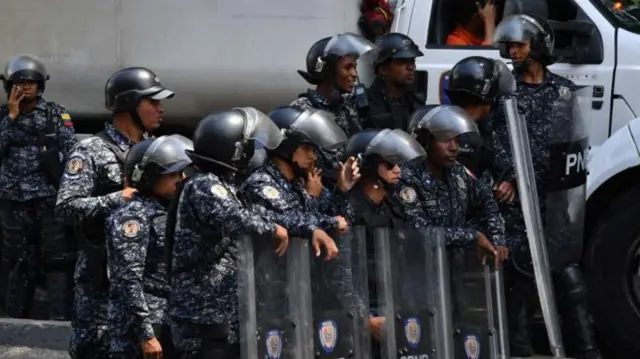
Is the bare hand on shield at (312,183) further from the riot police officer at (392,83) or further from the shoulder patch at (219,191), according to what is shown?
the riot police officer at (392,83)

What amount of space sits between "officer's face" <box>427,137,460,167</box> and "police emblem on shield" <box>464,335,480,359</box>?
93 centimetres

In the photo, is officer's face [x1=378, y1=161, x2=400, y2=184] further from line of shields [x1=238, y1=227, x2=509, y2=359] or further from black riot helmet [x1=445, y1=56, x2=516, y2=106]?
black riot helmet [x1=445, y1=56, x2=516, y2=106]

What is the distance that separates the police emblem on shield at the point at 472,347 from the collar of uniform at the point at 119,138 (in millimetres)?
1930

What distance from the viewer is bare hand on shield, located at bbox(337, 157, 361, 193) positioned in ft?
22.1

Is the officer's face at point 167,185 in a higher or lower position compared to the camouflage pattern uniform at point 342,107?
lower

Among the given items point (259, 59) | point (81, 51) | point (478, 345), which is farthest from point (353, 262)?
point (81, 51)

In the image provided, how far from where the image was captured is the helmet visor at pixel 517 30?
8.04 metres

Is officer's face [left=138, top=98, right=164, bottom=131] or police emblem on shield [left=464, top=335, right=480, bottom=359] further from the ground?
officer's face [left=138, top=98, right=164, bottom=131]

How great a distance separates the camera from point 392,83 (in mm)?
8398

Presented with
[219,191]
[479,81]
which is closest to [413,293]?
[219,191]

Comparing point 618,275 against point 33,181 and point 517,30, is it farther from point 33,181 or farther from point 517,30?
point 33,181

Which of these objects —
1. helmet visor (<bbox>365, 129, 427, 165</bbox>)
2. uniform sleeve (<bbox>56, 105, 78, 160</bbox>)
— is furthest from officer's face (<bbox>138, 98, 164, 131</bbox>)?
uniform sleeve (<bbox>56, 105, 78, 160</bbox>)

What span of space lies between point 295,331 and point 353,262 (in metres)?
0.48

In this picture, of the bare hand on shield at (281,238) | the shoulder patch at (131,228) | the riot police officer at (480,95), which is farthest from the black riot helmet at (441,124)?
the shoulder patch at (131,228)
